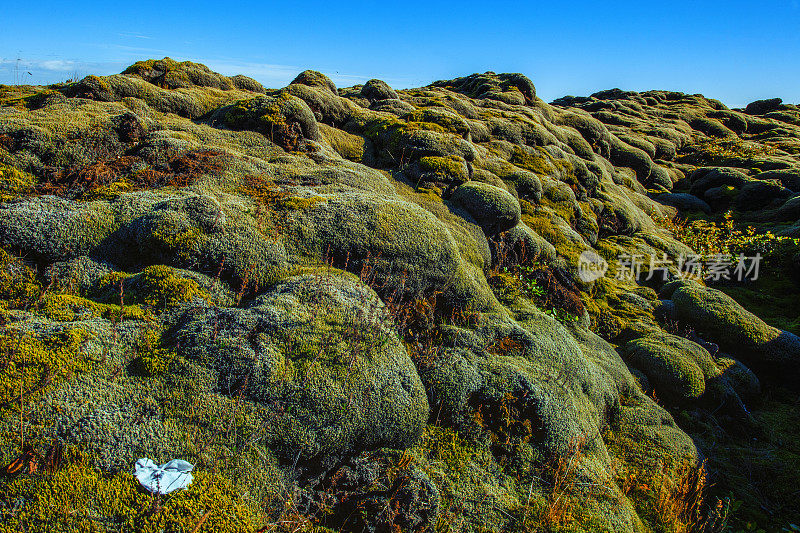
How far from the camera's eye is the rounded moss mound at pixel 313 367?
15.7 ft

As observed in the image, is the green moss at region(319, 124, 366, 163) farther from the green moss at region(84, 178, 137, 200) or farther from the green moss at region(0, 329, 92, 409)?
the green moss at region(0, 329, 92, 409)

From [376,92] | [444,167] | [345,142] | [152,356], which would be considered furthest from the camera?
[376,92]

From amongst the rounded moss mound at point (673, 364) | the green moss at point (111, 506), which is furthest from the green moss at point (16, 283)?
the rounded moss mound at point (673, 364)

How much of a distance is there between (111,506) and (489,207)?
398 inches

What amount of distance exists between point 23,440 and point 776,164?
1822 inches

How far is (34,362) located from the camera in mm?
4012

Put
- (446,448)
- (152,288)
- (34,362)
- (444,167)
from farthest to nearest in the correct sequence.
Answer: (444,167) < (446,448) < (152,288) < (34,362)

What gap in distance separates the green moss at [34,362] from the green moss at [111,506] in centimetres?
81

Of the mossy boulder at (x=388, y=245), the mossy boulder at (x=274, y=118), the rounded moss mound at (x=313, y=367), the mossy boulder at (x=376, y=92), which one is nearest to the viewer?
the rounded moss mound at (x=313, y=367)

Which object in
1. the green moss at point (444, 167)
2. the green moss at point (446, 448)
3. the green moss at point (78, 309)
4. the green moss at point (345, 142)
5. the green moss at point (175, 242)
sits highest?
the green moss at point (345, 142)

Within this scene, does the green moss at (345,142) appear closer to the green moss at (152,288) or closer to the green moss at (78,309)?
the green moss at (152,288)

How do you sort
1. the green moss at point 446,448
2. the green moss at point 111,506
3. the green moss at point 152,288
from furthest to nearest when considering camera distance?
the green moss at point 446,448
the green moss at point 152,288
the green moss at point 111,506

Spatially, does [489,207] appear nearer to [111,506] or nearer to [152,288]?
[152,288]

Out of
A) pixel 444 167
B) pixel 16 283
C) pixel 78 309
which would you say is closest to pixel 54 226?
pixel 16 283
